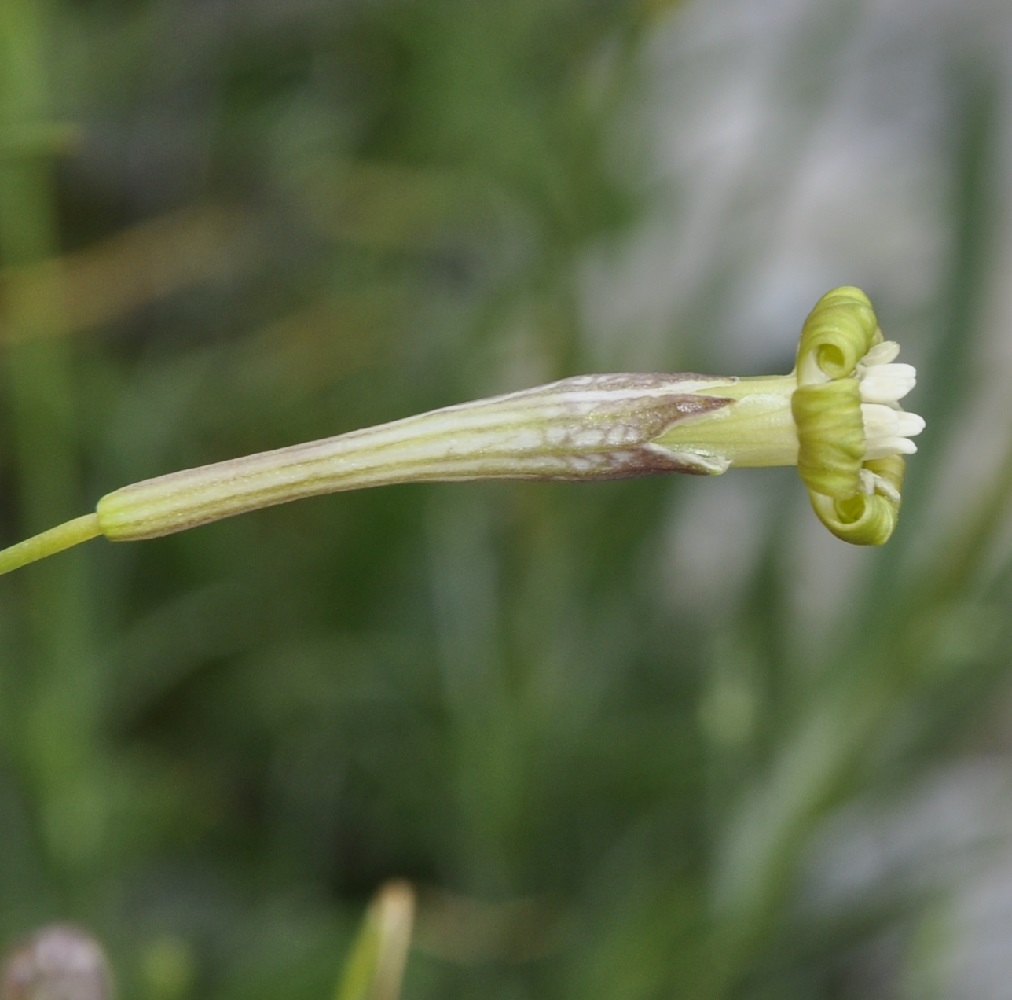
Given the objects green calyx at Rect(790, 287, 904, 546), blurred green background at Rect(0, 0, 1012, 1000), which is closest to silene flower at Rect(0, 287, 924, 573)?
green calyx at Rect(790, 287, 904, 546)

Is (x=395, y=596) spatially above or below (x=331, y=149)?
below

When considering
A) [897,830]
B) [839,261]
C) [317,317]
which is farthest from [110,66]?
[897,830]

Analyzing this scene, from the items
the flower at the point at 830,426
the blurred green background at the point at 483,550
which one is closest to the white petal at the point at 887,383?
the flower at the point at 830,426

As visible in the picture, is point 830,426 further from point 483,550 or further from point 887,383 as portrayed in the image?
point 483,550

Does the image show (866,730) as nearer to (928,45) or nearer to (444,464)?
(444,464)

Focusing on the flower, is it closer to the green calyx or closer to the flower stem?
the green calyx

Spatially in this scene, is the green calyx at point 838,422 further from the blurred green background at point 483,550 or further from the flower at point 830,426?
the blurred green background at point 483,550
